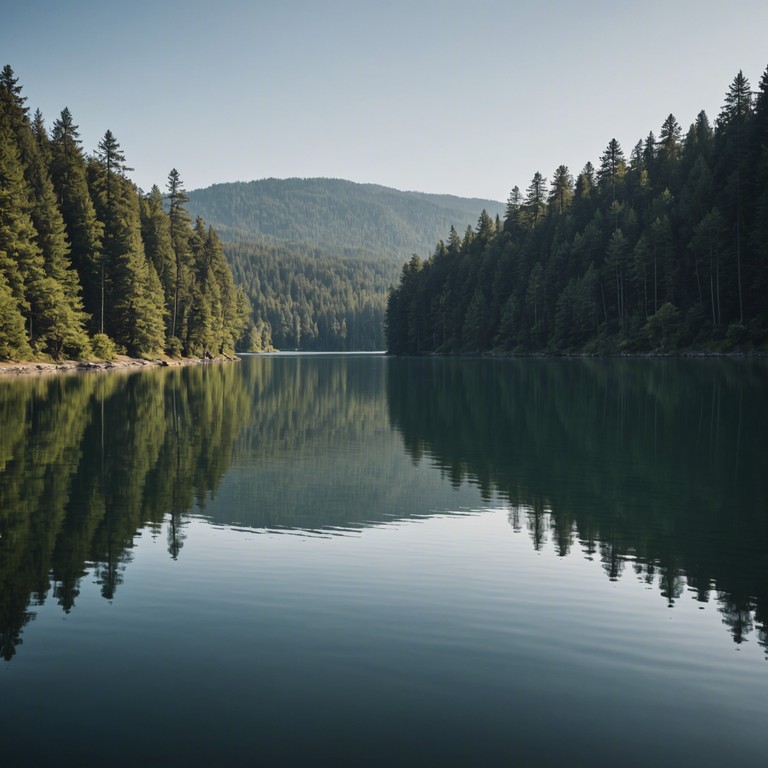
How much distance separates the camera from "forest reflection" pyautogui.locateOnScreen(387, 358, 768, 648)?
37.1 ft

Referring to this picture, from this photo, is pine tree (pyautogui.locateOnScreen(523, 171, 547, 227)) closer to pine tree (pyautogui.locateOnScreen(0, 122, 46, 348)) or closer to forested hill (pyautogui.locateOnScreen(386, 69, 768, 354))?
forested hill (pyautogui.locateOnScreen(386, 69, 768, 354))

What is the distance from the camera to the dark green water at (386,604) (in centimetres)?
627

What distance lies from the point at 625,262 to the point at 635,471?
86616mm

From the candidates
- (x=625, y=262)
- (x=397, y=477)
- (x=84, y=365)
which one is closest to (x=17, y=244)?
(x=84, y=365)

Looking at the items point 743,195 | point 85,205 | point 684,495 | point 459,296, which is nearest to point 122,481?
point 684,495

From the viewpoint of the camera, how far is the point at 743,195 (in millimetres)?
81062

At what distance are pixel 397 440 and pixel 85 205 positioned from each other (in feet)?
214

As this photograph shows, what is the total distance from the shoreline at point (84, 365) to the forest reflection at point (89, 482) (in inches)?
940

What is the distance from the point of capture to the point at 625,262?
9944 cm

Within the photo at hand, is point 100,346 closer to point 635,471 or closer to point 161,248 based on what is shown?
point 161,248

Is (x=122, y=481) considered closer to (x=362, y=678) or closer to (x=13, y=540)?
(x=13, y=540)

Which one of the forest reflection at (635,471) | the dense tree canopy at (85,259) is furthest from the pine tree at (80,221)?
the forest reflection at (635,471)

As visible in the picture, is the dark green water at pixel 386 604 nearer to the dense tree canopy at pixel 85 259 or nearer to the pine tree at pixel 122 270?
the dense tree canopy at pixel 85 259

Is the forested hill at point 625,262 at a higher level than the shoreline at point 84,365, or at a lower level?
higher
